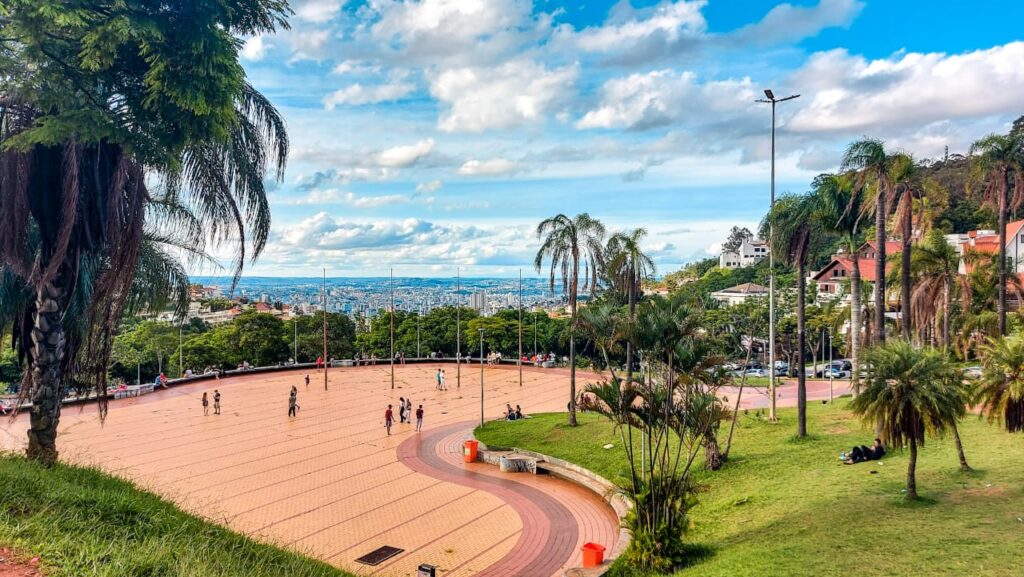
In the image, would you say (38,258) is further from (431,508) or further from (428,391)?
(428,391)

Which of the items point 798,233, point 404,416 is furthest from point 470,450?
point 798,233

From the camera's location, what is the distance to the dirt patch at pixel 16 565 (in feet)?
15.6

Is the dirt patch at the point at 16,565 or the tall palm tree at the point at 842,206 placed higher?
the tall palm tree at the point at 842,206

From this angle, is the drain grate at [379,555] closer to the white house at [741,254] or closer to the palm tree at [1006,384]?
the palm tree at [1006,384]

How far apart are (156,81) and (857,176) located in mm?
17049

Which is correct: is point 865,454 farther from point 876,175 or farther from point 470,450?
point 470,450

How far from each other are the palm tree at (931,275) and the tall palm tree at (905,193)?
9223 millimetres

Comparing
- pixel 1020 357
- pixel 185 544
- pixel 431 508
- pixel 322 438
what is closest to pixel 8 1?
pixel 185 544

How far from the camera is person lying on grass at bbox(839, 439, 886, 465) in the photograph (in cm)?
1345

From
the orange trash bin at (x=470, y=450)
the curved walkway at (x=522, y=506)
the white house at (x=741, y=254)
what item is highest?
the white house at (x=741, y=254)

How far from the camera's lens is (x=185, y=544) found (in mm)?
6293

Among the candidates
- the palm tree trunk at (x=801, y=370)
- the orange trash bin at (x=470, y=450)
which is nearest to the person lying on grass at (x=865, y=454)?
the palm tree trunk at (x=801, y=370)

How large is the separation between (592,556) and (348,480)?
28.9ft

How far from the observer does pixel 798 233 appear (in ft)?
54.7
